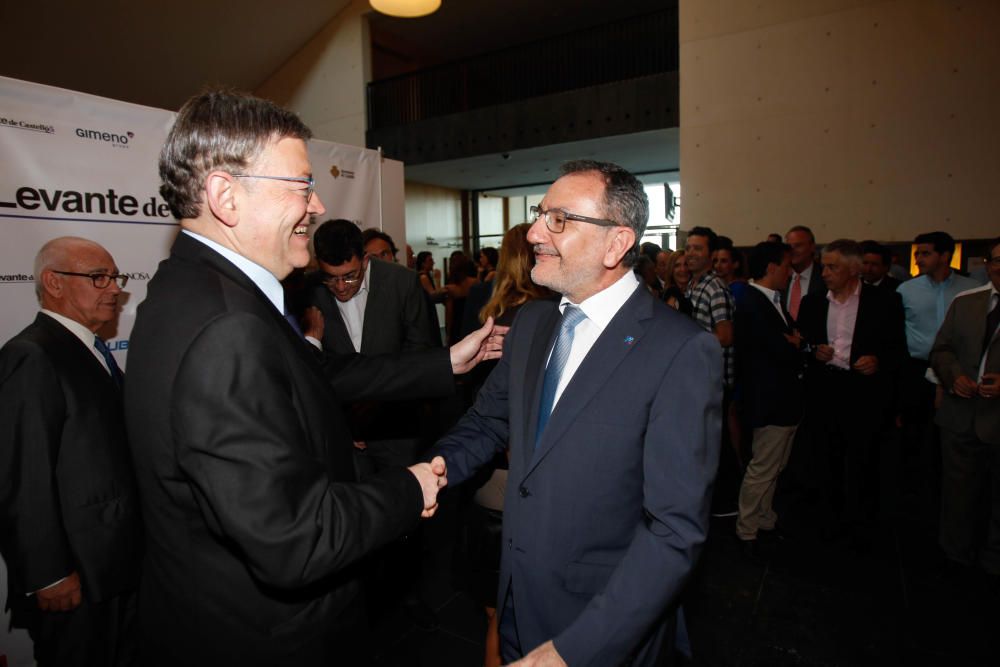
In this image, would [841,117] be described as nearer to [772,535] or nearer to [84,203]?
[772,535]

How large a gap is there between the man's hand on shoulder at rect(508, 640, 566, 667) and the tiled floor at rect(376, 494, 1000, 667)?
4.19 feet

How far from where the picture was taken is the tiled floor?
2492mm

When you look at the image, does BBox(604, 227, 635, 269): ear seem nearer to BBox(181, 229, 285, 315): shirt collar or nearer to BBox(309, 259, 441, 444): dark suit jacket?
BBox(181, 229, 285, 315): shirt collar

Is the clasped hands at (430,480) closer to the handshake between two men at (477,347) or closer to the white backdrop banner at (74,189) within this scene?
the handshake between two men at (477,347)

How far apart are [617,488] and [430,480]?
45 centimetres

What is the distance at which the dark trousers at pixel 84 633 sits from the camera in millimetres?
1914

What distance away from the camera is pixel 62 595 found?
1.86m

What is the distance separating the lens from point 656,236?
49.4 feet

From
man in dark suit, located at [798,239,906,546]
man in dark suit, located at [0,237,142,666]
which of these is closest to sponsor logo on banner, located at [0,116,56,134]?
man in dark suit, located at [0,237,142,666]

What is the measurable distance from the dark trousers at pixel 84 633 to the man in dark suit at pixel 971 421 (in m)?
4.12

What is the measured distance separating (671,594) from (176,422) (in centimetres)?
108

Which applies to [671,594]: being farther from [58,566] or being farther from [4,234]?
[4,234]

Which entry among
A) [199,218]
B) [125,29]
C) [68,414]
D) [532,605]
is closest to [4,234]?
[68,414]

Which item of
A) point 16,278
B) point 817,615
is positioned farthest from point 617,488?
point 16,278
